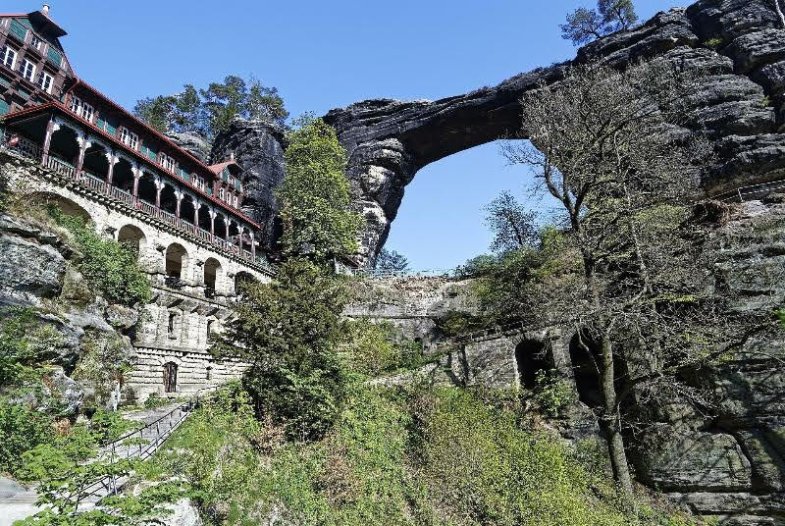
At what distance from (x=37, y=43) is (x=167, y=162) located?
35.7ft

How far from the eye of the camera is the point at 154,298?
76.7 ft

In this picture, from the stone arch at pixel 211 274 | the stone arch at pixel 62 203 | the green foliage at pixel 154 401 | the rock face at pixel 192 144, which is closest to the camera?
the green foliage at pixel 154 401

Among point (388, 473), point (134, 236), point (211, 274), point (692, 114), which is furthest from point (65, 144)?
point (692, 114)

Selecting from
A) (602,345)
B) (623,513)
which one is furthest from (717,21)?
(623,513)

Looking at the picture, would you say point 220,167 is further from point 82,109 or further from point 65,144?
point 65,144

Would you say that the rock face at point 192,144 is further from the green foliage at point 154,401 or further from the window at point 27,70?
the green foliage at point 154,401

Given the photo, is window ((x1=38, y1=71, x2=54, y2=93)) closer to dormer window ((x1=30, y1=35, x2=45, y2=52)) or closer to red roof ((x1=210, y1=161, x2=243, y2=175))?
dormer window ((x1=30, y1=35, x2=45, y2=52))

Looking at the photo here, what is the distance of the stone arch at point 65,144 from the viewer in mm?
26672

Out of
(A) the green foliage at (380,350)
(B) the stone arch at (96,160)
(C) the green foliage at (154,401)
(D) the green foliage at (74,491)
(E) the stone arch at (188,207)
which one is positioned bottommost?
(D) the green foliage at (74,491)

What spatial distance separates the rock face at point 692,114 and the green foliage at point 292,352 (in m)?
14.2

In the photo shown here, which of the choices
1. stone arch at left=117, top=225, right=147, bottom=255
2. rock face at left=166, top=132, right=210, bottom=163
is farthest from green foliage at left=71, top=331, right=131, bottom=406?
rock face at left=166, top=132, right=210, bottom=163

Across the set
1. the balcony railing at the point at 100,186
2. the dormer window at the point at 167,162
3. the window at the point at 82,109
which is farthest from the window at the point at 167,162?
the balcony railing at the point at 100,186

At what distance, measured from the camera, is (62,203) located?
24.2 metres

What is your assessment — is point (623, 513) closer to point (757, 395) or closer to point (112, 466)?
point (757, 395)
